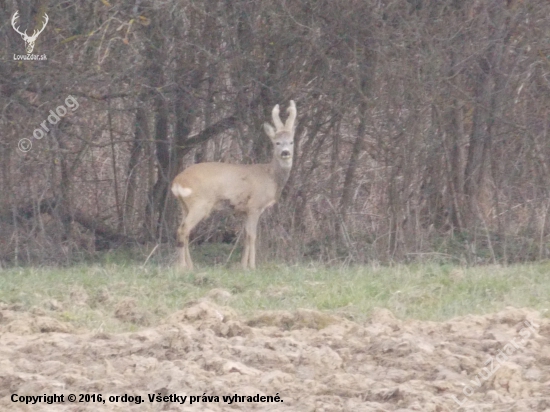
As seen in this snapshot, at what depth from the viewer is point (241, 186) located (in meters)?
12.7

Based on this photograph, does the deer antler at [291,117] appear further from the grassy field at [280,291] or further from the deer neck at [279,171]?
the grassy field at [280,291]

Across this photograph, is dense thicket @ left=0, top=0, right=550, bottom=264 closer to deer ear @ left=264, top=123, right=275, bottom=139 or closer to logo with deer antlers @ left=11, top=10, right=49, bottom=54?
logo with deer antlers @ left=11, top=10, right=49, bottom=54

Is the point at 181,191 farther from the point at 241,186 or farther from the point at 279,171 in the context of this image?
the point at 279,171

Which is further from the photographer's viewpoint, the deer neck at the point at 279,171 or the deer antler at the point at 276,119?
the deer neck at the point at 279,171

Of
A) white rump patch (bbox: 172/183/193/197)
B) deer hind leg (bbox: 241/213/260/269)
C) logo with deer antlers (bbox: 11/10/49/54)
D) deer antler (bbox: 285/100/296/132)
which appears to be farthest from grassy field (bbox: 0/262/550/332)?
logo with deer antlers (bbox: 11/10/49/54)

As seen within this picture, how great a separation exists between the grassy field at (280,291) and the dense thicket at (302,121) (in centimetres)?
246

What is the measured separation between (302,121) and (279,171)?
0.88m

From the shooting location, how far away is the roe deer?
40.9 ft

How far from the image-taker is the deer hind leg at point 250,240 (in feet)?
40.4

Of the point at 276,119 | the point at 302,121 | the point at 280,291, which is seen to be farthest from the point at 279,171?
the point at 280,291

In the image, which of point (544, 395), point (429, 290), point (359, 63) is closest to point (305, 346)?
point (544, 395)

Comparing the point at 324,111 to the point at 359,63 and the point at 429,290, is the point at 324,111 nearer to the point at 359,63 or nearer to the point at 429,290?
the point at 359,63

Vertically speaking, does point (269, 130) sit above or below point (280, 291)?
above

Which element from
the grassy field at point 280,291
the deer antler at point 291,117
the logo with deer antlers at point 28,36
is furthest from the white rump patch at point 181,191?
the logo with deer antlers at point 28,36
